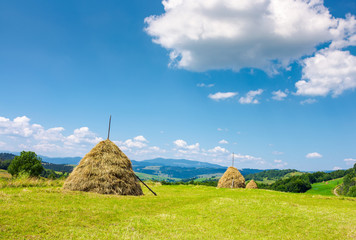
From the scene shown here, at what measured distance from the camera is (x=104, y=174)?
19.1 m

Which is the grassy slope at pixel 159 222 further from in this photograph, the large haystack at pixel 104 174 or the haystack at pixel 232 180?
the haystack at pixel 232 180

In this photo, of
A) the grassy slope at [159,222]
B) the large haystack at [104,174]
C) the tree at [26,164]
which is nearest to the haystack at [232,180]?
the large haystack at [104,174]

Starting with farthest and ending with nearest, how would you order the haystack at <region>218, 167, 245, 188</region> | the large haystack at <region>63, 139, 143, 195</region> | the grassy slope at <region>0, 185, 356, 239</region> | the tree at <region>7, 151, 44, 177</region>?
the tree at <region>7, 151, 44, 177</region> < the haystack at <region>218, 167, 245, 188</region> < the large haystack at <region>63, 139, 143, 195</region> < the grassy slope at <region>0, 185, 356, 239</region>

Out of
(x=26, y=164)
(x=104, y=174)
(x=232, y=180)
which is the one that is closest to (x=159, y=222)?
(x=104, y=174)

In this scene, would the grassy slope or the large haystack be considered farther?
the large haystack

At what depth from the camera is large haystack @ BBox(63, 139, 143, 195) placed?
18.4 meters

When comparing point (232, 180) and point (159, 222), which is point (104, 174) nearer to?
point (159, 222)

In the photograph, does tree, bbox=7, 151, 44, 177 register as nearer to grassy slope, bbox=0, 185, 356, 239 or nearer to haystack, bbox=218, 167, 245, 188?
haystack, bbox=218, 167, 245, 188

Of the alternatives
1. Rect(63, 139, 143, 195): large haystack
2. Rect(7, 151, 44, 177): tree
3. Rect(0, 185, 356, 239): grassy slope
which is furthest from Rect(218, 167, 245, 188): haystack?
Rect(7, 151, 44, 177): tree

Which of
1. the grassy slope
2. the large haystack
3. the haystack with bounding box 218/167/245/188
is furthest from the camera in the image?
the haystack with bounding box 218/167/245/188

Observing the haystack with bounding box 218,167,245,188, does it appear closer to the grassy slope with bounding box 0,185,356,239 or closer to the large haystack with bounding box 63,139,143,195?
the large haystack with bounding box 63,139,143,195

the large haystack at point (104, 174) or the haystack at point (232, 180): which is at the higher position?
the large haystack at point (104, 174)

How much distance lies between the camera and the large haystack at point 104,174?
18422 millimetres

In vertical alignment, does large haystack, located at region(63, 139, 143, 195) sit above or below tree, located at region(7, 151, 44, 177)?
above
